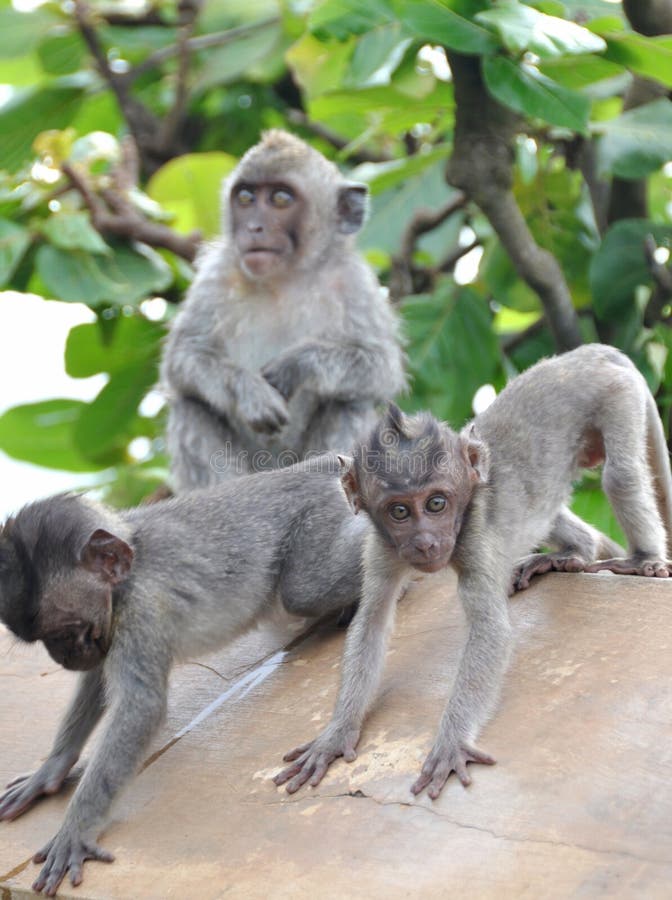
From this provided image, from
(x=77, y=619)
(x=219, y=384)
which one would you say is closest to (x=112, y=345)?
(x=219, y=384)

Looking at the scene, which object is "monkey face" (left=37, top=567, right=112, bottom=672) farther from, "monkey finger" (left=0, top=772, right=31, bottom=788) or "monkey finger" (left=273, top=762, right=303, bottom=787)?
"monkey finger" (left=273, top=762, right=303, bottom=787)

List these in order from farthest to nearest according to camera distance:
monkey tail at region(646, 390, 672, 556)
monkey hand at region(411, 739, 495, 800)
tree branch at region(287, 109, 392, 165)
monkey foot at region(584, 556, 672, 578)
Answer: tree branch at region(287, 109, 392, 165), monkey tail at region(646, 390, 672, 556), monkey foot at region(584, 556, 672, 578), monkey hand at region(411, 739, 495, 800)

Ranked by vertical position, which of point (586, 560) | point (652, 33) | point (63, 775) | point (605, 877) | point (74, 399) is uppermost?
point (652, 33)

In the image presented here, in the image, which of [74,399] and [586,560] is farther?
[74,399]

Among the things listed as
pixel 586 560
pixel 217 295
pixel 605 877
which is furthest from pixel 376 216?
pixel 605 877

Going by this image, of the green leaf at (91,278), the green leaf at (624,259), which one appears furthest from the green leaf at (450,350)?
the green leaf at (91,278)

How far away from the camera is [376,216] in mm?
8688

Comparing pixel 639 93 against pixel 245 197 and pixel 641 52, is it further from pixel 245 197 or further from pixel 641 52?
pixel 245 197

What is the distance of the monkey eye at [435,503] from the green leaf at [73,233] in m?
4.14

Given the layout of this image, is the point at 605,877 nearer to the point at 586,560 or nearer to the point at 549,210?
the point at 586,560

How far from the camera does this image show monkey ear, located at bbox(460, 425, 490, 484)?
4453 millimetres

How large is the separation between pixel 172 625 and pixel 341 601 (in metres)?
0.77

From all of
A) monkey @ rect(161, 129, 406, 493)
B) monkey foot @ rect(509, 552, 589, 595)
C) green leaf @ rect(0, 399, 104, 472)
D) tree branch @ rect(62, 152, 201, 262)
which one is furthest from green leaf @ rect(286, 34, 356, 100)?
monkey foot @ rect(509, 552, 589, 595)

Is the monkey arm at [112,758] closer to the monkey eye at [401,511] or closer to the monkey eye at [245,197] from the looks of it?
the monkey eye at [401,511]
